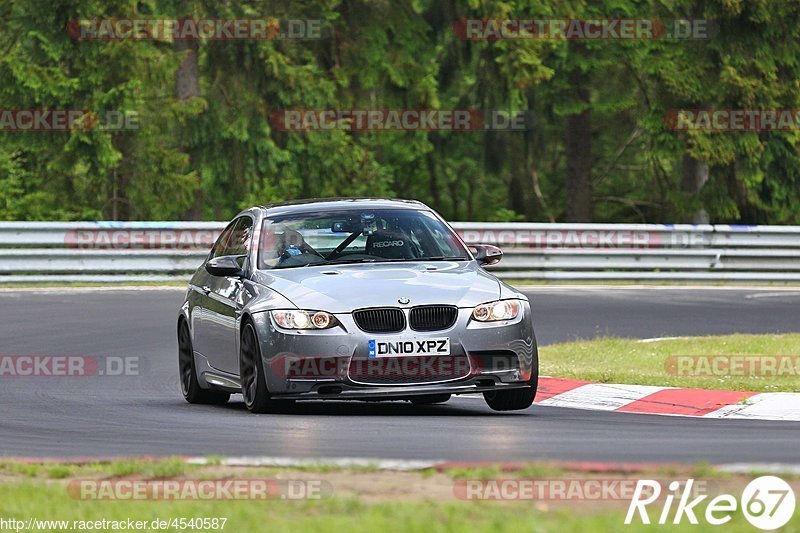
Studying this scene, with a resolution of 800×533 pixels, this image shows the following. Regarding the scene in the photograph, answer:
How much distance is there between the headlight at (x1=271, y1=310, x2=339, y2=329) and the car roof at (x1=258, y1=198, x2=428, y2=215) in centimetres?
170

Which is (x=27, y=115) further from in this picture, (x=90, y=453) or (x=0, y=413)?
(x=90, y=453)

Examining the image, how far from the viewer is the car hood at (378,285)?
1095cm

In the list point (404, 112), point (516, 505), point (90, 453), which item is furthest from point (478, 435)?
point (404, 112)

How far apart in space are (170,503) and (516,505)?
1.51 meters

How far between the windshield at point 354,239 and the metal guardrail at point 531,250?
12.7m

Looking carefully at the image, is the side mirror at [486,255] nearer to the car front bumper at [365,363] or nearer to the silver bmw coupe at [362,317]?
the silver bmw coupe at [362,317]

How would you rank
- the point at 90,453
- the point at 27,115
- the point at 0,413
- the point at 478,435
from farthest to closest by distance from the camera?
1. the point at 27,115
2. the point at 0,413
3. the point at 478,435
4. the point at 90,453

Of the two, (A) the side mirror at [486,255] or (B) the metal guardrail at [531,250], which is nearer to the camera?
(A) the side mirror at [486,255]

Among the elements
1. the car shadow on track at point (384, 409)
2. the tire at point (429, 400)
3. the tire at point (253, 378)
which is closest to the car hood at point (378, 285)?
the tire at point (253, 378)

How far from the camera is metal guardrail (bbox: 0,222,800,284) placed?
24.5m

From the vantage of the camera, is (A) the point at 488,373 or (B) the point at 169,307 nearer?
(A) the point at 488,373

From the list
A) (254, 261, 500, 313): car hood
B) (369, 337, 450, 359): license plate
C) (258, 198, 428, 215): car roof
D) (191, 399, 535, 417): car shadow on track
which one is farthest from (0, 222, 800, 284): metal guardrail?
(369, 337, 450, 359): license plate

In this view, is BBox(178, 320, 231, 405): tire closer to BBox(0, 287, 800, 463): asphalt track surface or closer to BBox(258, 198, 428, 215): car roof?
BBox(0, 287, 800, 463): asphalt track surface

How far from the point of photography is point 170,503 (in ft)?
23.2
